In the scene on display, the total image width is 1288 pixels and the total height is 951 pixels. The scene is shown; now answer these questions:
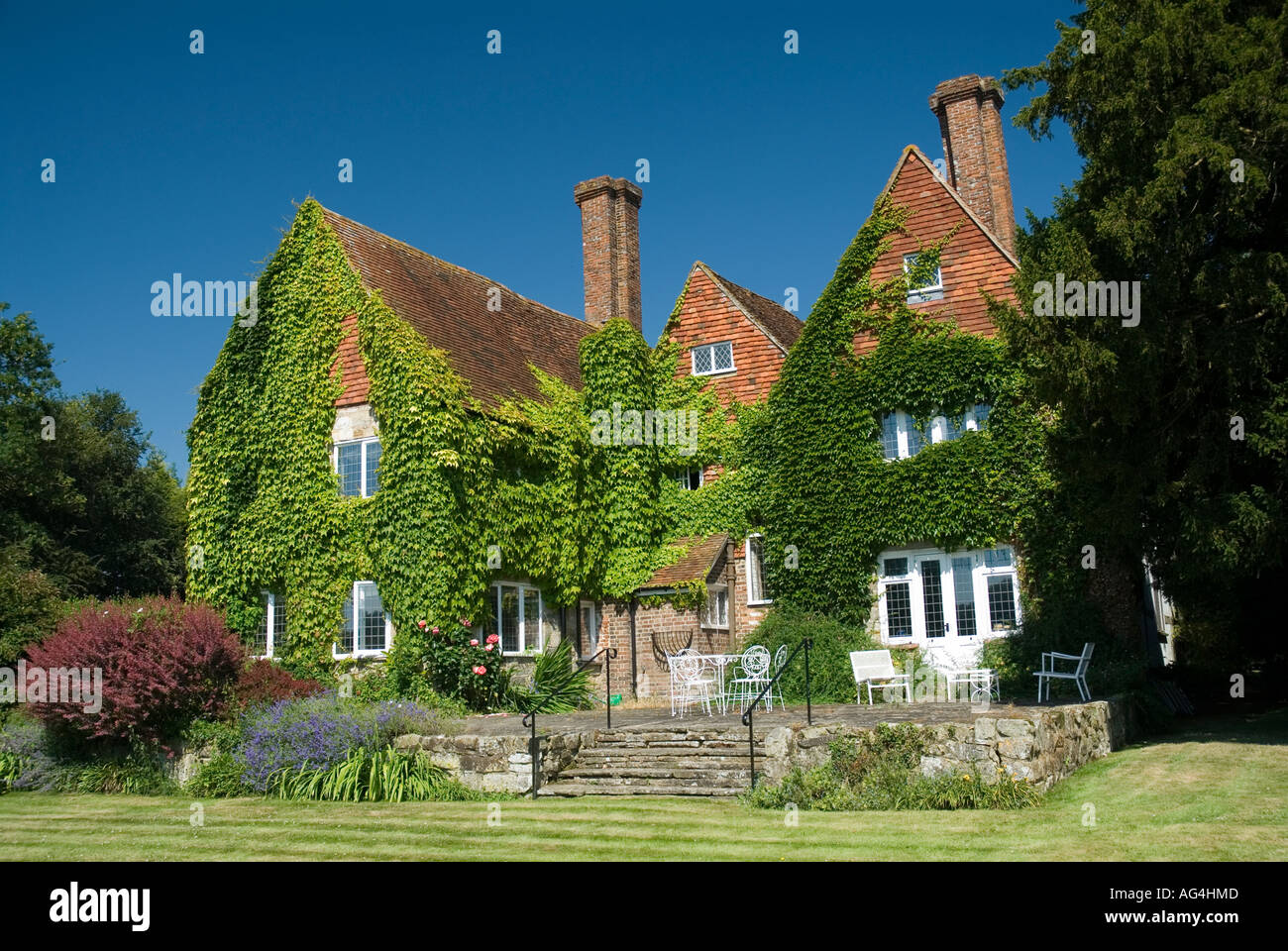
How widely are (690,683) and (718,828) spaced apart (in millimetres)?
6198

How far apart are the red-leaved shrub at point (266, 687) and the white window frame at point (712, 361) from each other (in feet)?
37.5

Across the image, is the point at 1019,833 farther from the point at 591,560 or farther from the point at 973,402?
the point at 591,560

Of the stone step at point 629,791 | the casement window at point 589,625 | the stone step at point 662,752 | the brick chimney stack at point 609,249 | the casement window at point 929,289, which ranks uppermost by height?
the brick chimney stack at point 609,249

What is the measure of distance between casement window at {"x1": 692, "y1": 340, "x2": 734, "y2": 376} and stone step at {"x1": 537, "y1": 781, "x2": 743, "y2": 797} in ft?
42.5

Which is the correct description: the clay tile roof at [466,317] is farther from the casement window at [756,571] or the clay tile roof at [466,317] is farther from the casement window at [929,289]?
the casement window at [929,289]

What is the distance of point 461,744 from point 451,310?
12241 mm

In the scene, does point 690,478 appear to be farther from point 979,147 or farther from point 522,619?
point 979,147

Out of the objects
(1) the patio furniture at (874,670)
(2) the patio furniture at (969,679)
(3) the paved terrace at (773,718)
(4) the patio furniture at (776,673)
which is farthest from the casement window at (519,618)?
(2) the patio furniture at (969,679)

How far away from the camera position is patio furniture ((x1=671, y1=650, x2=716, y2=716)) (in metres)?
16.6

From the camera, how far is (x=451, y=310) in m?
23.4

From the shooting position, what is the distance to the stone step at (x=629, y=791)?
12562 millimetres

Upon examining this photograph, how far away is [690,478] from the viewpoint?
2422 cm

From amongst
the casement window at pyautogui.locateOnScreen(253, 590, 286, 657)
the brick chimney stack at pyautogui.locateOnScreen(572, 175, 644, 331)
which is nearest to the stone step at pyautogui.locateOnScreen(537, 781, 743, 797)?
the casement window at pyautogui.locateOnScreen(253, 590, 286, 657)

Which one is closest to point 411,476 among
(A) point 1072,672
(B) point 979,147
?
(A) point 1072,672
